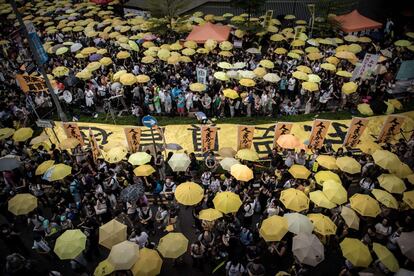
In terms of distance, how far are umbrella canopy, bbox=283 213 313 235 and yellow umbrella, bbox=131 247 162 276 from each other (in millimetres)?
3899

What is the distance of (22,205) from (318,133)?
11.2m

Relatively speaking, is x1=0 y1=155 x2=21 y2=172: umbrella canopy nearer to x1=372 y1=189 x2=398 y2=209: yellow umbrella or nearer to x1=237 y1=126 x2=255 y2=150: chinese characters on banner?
x1=237 y1=126 x2=255 y2=150: chinese characters on banner

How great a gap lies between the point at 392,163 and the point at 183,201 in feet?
25.0

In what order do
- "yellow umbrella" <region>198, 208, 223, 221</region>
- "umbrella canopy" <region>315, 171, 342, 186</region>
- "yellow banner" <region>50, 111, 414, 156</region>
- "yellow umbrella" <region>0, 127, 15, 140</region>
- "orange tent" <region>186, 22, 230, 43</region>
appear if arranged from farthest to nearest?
1. "orange tent" <region>186, 22, 230, 43</region>
2. "yellow banner" <region>50, 111, 414, 156</region>
3. "yellow umbrella" <region>0, 127, 15, 140</region>
4. "umbrella canopy" <region>315, 171, 342, 186</region>
5. "yellow umbrella" <region>198, 208, 223, 221</region>

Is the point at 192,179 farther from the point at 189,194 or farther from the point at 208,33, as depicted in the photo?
the point at 208,33

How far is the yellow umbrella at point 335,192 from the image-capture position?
9656 mm

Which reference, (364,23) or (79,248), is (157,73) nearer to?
(79,248)

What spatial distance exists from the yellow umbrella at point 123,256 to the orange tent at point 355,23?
863 inches

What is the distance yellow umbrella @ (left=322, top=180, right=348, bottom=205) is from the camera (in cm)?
966

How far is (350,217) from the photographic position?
928 centimetres

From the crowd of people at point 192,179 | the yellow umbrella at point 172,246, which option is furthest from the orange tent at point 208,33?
the yellow umbrella at point 172,246

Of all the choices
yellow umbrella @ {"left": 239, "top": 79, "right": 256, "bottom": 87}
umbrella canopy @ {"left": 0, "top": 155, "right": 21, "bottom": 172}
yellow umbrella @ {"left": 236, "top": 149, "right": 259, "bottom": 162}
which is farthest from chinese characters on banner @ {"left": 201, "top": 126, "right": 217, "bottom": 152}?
umbrella canopy @ {"left": 0, "top": 155, "right": 21, "bottom": 172}

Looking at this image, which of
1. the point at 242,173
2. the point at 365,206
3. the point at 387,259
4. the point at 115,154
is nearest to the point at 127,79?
the point at 115,154

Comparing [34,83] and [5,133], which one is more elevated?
[34,83]
